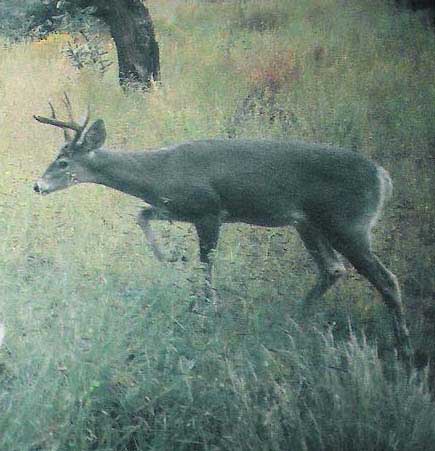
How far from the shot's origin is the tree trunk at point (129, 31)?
15.7 feet

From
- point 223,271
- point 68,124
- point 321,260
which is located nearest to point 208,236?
point 223,271

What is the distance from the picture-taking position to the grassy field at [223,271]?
15.3ft

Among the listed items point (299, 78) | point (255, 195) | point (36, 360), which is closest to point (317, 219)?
point (255, 195)

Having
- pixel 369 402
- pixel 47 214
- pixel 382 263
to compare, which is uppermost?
pixel 47 214

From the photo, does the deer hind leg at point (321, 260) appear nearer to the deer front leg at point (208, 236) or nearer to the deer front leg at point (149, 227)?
the deer front leg at point (208, 236)

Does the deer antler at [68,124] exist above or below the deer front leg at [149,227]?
above

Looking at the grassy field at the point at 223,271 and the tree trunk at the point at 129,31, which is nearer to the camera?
the grassy field at the point at 223,271

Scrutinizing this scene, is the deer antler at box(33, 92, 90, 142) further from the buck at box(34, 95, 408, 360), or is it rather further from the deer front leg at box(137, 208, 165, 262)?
the deer front leg at box(137, 208, 165, 262)

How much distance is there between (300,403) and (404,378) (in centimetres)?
39

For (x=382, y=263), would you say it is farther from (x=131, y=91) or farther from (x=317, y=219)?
(x=131, y=91)

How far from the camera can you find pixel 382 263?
4.72 metres

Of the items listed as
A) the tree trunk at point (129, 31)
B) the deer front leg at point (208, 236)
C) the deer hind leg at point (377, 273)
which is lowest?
the deer hind leg at point (377, 273)

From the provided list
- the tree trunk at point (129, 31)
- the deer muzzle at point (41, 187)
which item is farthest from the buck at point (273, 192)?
the tree trunk at point (129, 31)

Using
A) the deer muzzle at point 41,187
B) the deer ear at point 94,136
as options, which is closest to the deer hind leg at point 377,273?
the deer ear at point 94,136
